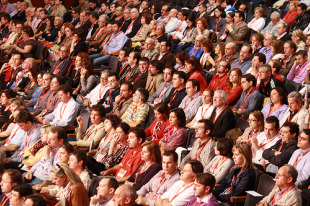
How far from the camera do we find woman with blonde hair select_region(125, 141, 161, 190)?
459cm

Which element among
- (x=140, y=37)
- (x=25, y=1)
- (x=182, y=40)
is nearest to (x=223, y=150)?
(x=182, y=40)

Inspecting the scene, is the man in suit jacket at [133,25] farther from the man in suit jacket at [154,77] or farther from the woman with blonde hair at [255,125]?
the woman with blonde hair at [255,125]

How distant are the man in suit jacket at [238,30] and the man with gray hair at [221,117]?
2.64 meters

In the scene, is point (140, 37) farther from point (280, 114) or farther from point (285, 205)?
point (285, 205)

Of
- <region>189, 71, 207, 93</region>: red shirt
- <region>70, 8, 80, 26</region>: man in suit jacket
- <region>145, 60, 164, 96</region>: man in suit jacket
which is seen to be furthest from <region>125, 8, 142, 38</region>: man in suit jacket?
<region>189, 71, 207, 93</region>: red shirt

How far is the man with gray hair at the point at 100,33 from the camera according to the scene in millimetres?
8844

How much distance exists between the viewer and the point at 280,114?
5309 millimetres

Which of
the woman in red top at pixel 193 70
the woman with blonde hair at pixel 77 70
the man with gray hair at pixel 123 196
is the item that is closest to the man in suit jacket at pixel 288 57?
the woman in red top at pixel 193 70

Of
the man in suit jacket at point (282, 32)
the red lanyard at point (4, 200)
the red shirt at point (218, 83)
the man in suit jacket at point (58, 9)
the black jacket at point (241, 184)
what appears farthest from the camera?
the man in suit jacket at point (58, 9)

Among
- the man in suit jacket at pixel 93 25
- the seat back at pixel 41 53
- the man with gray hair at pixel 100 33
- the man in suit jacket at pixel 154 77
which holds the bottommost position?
the man in suit jacket at pixel 93 25

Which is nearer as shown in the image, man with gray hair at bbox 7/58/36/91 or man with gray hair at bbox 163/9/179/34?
man with gray hair at bbox 7/58/36/91

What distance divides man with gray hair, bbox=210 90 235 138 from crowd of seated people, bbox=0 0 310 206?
0.4 inches

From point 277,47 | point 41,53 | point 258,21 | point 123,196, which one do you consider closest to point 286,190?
point 123,196

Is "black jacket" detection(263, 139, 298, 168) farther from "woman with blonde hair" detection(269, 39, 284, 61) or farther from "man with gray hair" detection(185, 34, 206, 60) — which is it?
"man with gray hair" detection(185, 34, 206, 60)
